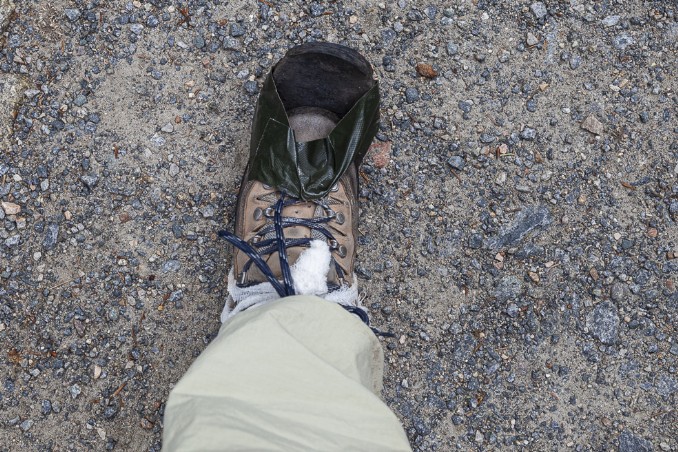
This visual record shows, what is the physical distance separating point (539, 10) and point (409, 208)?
3.58ft

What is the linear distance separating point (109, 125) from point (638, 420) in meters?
2.67

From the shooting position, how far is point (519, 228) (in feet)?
8.48

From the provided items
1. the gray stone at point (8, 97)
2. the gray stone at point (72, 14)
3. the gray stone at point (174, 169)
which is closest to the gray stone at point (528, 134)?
the gray stone at point (174, 169)

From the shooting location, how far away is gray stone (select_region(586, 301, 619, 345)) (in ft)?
8.39

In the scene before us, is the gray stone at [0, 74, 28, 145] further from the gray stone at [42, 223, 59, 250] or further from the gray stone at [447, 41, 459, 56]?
the gray stone at [447, 41, 459, 56]

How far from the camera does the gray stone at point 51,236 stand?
8.32 ft

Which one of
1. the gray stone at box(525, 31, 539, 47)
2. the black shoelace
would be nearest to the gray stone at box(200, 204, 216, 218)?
the black shoelace

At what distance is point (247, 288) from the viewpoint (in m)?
2.25

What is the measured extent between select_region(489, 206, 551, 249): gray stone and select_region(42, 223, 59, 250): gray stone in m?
1.91

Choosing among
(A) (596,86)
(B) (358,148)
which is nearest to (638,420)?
(A) (596,86)

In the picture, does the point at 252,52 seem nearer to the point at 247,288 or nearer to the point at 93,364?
the point at 247,288

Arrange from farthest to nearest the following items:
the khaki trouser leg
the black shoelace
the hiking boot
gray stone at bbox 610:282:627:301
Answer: gray stone at bbox 610:282:627:301 < the hiking boot < the black shoelace < the khaki trouser leg

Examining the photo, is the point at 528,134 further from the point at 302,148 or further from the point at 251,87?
the point at 251,87

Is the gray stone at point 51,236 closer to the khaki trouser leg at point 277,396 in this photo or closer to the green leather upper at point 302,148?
the green leather upper at point 302,148
